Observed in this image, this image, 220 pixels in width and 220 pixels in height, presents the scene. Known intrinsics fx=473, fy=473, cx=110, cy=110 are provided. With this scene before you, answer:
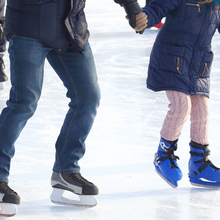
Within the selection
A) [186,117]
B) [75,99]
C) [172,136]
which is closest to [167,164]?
[172,136]

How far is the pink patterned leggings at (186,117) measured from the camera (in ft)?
7.34

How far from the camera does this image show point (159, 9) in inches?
87.1

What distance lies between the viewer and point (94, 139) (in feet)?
9.68

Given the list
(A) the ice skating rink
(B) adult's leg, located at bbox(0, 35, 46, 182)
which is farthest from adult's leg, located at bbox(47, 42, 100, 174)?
(A) the ice skating rink

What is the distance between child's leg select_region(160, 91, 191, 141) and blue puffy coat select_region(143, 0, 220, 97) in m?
0.04

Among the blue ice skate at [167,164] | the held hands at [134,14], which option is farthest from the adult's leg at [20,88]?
the blue ice skate at [167,164]

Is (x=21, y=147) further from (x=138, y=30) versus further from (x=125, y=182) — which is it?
(x=138, y=30)

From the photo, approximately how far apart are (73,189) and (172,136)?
59 centimetres

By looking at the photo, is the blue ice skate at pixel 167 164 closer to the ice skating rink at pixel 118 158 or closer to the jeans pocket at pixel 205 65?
the ice skating rink at pixel 118 158

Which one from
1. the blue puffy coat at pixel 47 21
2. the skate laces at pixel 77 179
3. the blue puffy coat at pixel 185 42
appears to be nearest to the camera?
the blue puffy coat at pixel 47 21

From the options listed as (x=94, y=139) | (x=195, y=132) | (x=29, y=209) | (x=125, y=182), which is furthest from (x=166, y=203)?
(x=94, y=139)

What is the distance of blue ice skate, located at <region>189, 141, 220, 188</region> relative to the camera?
223 centimetres

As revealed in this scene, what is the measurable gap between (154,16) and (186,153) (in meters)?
0.87

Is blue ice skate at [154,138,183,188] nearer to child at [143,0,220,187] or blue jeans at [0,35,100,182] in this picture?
child at [143,0,220,187]
